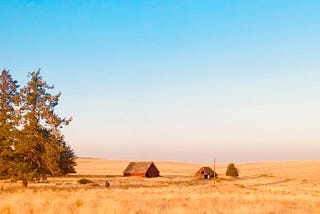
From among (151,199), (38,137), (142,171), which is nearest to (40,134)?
(38,137)

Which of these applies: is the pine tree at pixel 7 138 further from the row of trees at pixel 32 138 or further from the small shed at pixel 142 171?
the small shed at pixel 142 171

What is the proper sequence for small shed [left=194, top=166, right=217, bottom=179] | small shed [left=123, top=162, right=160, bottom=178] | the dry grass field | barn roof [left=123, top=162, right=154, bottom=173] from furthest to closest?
barn roof [left=123, top=162, right=154, bottom=173] < small shed [left=123, top=162, right=160, bottom=178] < small shed [left=194, top=166, right=217, bottom=179] < the dry grass field

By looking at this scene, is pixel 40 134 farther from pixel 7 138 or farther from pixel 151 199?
pixel 151 199

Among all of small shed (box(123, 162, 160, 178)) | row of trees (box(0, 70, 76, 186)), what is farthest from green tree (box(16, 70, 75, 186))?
small shed (box(123, 162, 160, 178))

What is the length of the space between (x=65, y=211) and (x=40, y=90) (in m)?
22.7

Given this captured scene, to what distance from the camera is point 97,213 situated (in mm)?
10609

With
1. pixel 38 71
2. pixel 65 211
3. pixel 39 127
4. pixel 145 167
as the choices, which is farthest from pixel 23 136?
pixel 145 167

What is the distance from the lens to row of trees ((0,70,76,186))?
3023 centimetres

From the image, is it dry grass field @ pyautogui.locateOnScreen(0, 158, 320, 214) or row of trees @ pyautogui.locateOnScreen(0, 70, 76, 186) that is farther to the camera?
row of trees @ pyautogui.locateOnScreen(0, 70, 76, 186)

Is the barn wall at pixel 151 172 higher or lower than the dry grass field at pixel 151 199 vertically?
lower

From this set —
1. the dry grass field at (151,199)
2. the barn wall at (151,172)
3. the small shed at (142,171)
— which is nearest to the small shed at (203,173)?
the barn wall at (151,172)

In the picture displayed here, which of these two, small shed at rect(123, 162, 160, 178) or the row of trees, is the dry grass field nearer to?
the row of trees

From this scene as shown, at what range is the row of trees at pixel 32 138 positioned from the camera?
1190 inches

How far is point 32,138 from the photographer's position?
1187 inches
